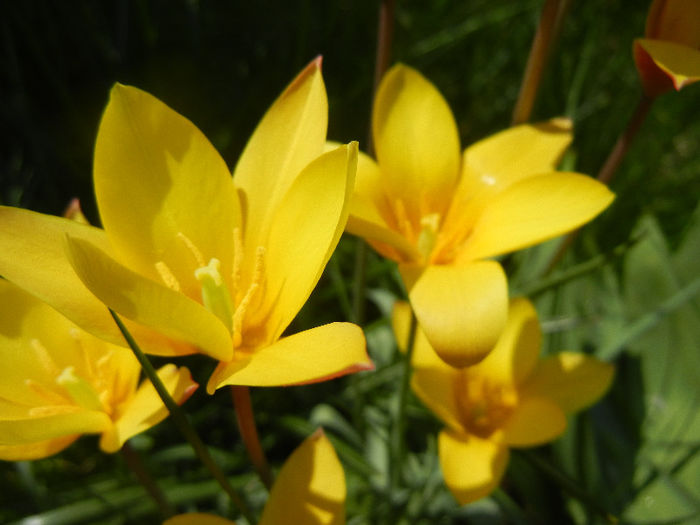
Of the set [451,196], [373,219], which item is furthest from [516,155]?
[373,219]

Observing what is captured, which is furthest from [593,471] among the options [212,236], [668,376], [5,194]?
[5,194]

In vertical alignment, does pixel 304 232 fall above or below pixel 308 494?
above

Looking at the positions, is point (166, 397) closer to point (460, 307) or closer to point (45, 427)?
point (45, 427)

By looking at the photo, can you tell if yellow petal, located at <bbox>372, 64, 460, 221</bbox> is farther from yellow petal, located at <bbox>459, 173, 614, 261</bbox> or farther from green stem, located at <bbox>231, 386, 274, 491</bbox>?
green stem, located at <bbox>231, 386, 274, 491</bbox>

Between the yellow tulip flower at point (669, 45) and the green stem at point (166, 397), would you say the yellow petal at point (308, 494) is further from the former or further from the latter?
the yellow tulip flower at point (669, 45)

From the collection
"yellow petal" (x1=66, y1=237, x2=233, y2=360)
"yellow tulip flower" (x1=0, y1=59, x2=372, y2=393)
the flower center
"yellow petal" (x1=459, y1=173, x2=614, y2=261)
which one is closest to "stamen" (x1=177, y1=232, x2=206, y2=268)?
"yellow tulip flower" (x1=0, y1=59, x2=372, y2=393)

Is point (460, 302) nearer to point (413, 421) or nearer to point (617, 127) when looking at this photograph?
point (413, 421)
